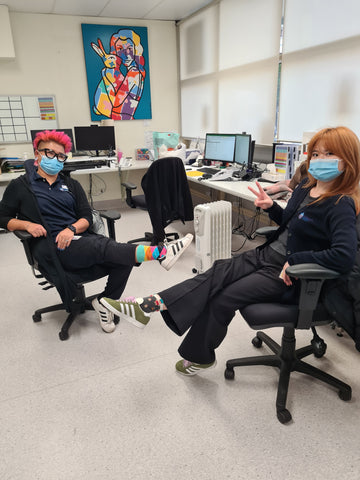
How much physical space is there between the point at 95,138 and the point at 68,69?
3.30 ft

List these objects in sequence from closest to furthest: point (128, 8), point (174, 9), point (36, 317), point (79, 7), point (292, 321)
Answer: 1. point (292, 321)
2. point (36, 317)
3. point (79, 7)
4. point (128, 8)
5. point (174, 9)

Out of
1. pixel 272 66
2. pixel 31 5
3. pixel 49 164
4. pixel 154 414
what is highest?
pixel 31 5

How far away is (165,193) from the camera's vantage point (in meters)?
3.12

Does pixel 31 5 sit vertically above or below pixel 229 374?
above

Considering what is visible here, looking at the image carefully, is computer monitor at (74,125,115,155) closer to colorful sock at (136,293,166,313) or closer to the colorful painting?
the colorful painting

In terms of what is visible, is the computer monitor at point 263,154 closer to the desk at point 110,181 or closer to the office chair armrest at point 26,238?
the desk at point 110,181

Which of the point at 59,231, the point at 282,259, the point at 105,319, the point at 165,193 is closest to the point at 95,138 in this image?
the point at 165,193

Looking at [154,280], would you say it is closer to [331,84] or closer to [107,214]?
[107,214]

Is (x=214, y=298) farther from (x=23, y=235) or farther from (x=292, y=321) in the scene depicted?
(x=23, y=235)

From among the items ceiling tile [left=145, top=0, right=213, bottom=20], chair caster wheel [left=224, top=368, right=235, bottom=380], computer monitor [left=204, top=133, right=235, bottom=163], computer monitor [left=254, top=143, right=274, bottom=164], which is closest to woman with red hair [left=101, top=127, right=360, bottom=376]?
chair caster wheel [left=224, top=368, right=235, bottom=380]

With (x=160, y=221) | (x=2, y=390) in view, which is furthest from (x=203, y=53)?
(x=2, y=390)

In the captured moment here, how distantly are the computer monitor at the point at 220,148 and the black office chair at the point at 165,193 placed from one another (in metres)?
0.89

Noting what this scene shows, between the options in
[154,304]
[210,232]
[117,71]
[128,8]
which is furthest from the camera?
[117,71]

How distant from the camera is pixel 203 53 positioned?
15.5 ft
